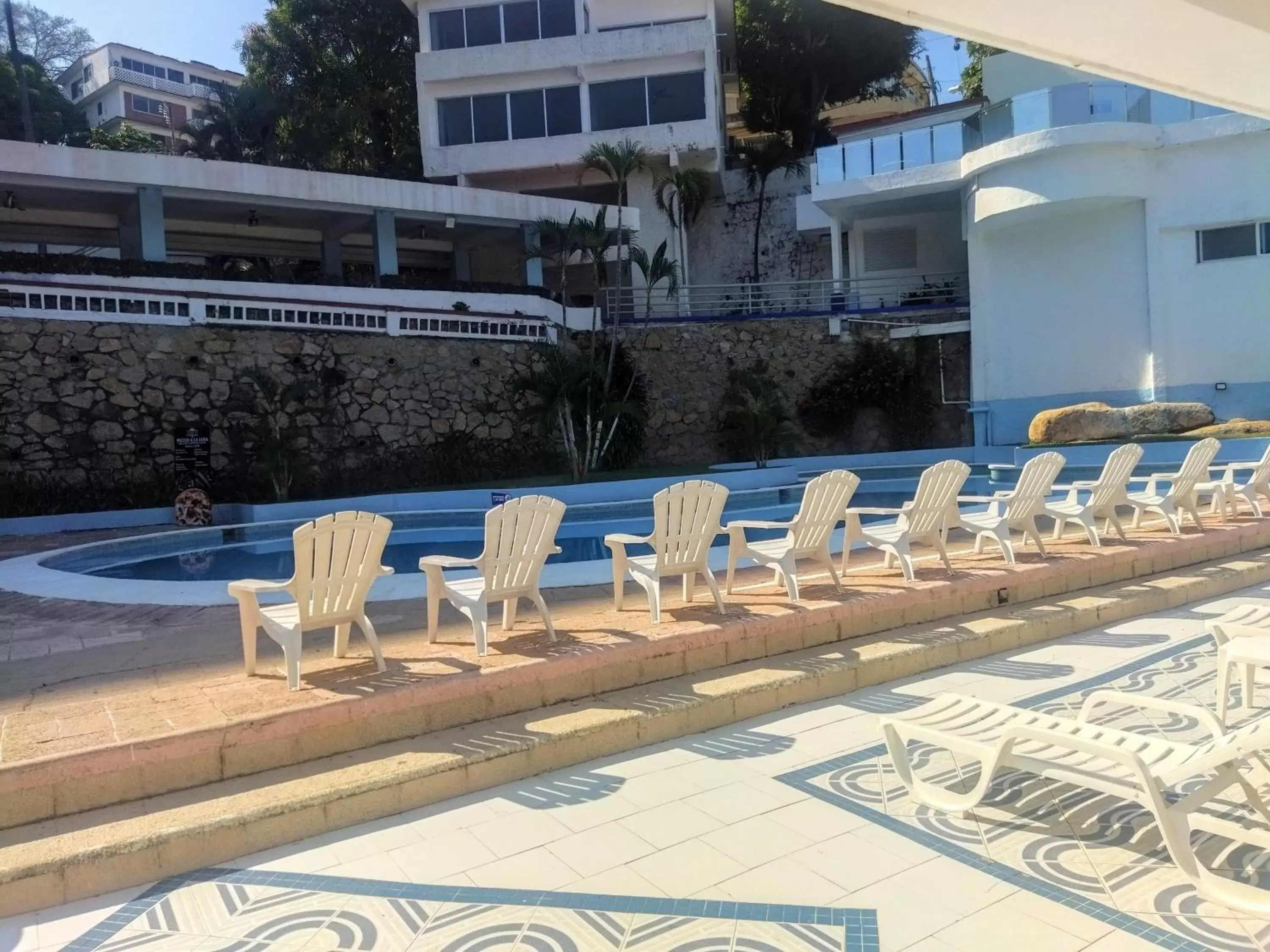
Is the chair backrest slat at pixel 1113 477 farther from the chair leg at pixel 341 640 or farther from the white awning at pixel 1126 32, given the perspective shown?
the chair leg at pixel 341 640

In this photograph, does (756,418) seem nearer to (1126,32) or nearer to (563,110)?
(563,110)

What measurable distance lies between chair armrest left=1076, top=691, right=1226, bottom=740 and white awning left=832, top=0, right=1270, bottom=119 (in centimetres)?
256

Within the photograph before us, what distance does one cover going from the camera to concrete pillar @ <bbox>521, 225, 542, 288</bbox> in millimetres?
21781

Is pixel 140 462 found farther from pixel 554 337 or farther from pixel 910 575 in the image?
pixel 910 575

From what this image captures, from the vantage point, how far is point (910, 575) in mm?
6270

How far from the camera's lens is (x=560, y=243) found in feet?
65.9

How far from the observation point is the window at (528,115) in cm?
2614

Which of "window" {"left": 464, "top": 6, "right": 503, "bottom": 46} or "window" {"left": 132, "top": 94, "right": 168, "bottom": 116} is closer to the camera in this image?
"window" {"left": 464, "top": 6, "right": 503, "bottom": 46}

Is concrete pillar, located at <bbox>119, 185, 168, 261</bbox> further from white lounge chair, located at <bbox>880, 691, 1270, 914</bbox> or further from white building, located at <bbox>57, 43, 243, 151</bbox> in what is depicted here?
white building, located at <bbox>57, 43, 243, 151</bbox>

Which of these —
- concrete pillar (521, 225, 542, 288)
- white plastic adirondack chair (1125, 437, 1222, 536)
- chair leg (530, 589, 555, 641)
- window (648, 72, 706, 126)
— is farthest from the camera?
window (648, 72, 706, 126)

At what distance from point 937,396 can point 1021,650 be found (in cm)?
1807

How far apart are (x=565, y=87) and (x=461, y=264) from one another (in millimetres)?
6075

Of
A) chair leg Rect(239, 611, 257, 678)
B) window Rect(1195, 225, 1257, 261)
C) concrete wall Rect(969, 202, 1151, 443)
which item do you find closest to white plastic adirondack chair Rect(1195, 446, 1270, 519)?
chair leg Rect(239, 611, 257, 678)

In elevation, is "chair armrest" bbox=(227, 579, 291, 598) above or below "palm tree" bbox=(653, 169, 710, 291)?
below
